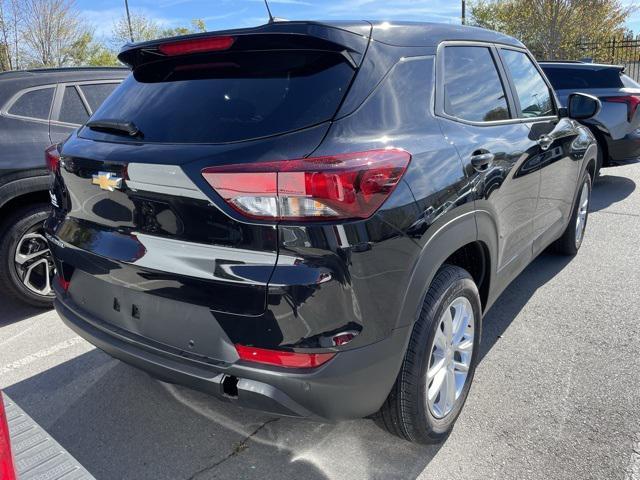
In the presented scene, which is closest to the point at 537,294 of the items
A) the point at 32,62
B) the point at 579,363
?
the point at 579,363

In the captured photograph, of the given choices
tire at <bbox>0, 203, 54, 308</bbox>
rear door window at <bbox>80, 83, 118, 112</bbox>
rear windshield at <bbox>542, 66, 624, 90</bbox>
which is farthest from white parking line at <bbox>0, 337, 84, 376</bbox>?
rear windshield at <bbox>542, 66, 624, 90</bbox>

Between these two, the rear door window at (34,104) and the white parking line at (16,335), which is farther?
the rear door window at (34,104)

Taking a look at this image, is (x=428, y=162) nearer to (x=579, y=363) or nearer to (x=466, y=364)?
(x=466, y=364)

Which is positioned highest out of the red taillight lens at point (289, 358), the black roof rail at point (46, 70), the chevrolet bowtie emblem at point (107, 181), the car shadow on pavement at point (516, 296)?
the black roof rail at point (46, 70)

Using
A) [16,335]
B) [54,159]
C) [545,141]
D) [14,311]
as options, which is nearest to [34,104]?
[14,311]

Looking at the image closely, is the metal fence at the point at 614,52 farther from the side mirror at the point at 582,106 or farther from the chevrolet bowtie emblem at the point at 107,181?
the chevrolet bowtie emblem at the point at 107,181

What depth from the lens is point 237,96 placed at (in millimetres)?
2057

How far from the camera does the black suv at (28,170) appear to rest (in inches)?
145

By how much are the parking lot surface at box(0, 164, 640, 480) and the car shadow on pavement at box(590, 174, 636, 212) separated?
10.7ft

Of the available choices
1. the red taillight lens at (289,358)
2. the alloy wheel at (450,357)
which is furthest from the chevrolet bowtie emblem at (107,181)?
the alloy wheel at (450,357)

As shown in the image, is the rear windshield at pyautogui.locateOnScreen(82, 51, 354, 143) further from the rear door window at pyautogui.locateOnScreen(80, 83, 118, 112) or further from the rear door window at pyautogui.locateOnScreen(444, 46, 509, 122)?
the rear door window at pyautogui.locateOnScreen(80, 83, 118, 112)

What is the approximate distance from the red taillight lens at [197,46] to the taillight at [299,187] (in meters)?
0.63

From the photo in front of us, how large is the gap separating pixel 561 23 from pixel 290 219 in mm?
23561

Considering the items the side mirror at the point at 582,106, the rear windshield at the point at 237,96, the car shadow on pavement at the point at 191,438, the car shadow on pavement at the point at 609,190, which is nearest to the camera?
the rear windshield at the point at 237,96
